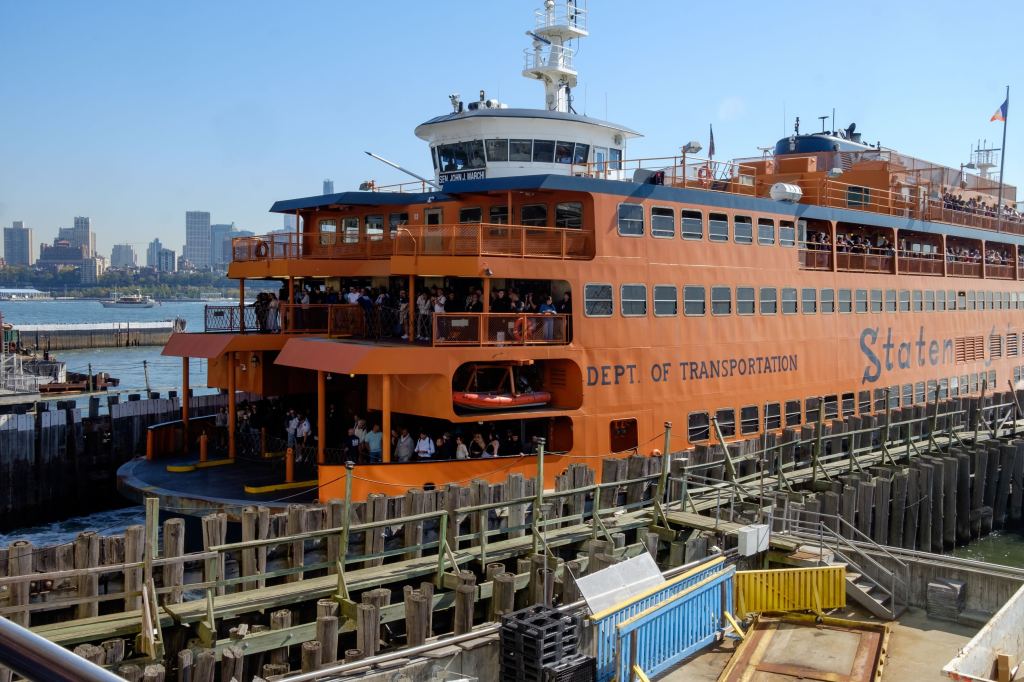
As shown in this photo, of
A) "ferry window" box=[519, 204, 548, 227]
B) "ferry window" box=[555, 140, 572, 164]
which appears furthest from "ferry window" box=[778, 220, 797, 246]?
"ferry window" box=[519, 204, 548, 227]

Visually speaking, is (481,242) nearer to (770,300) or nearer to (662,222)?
(662,222)

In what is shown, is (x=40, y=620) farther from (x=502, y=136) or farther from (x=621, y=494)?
(x=502, y=136)

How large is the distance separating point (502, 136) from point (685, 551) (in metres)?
13.4

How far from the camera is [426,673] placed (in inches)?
409

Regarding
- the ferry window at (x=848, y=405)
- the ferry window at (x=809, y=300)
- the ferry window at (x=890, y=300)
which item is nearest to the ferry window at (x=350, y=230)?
the ferry window at (x=809, y=300)

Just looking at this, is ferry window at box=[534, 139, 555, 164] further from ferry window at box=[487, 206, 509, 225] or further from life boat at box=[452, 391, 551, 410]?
life boat at box=[452, 391, 551, 410]

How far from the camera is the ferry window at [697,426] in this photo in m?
21.5

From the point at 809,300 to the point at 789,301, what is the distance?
1.07 meters

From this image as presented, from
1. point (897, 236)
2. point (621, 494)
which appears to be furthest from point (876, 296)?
point (621, 494)

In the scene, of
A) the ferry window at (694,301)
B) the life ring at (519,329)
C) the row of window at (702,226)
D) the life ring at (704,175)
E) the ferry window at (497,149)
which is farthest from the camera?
the ferry window at (497,149)

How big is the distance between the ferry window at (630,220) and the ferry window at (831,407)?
9.54 m

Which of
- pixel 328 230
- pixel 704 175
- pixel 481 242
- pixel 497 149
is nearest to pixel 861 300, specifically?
pixel 704 175

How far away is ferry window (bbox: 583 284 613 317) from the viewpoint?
1941 cm

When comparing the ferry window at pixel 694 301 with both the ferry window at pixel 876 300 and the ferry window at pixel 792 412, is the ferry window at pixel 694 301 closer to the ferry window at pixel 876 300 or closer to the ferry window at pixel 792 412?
the ferry window at pixel 792 412
